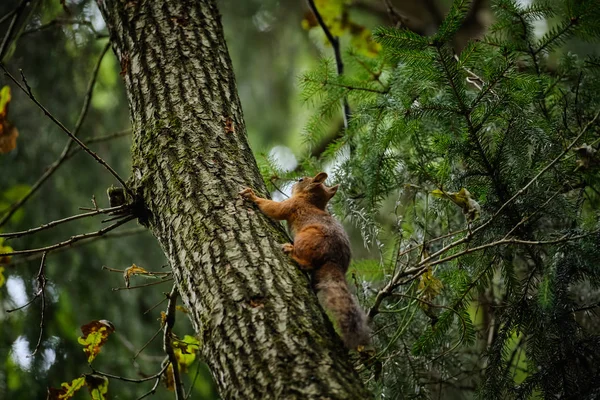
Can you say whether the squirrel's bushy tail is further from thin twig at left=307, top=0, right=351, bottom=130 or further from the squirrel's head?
thin twig at left=307, top=0, right=351, bottom=130

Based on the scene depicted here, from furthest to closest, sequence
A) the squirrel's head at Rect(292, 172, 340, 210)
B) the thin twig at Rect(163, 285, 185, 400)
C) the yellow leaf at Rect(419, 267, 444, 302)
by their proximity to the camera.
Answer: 1. the squirrel's head at Rect(292, 172, 340, 210)
2. the thin twig at Rect(163, 285, 185, 400)
3. the yellow leaf at Rect(419, 267, 444, 302)

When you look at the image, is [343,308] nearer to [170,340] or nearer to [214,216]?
[214,216]

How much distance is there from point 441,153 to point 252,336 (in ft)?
4.14

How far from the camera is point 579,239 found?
202 centimetres

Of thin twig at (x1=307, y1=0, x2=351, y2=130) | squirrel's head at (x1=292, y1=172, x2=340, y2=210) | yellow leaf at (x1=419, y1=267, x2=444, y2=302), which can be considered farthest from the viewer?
thin twig at (x1=307, y1=0, x2=351, y2=130)

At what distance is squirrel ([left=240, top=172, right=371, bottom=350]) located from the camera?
6.28 feet

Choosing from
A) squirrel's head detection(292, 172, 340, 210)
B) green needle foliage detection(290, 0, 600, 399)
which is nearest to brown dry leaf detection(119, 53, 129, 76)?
green needle foliage detection(290, 0, 600, 399)

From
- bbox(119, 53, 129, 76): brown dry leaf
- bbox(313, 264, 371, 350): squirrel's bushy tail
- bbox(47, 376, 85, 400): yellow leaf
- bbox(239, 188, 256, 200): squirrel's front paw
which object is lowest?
bbox(313, 264, 371, 350): squirrel's bushy tail

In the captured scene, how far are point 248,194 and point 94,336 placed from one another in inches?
39.6

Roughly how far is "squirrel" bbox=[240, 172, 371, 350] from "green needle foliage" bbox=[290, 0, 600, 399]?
102mm

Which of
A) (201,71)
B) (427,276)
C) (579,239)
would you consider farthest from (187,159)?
(579,239)

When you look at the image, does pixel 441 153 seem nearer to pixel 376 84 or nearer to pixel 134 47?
pixel 376 84

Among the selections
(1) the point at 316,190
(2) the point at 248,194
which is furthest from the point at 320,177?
(2) the point at 248,194

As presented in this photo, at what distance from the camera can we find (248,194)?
7.18ft
